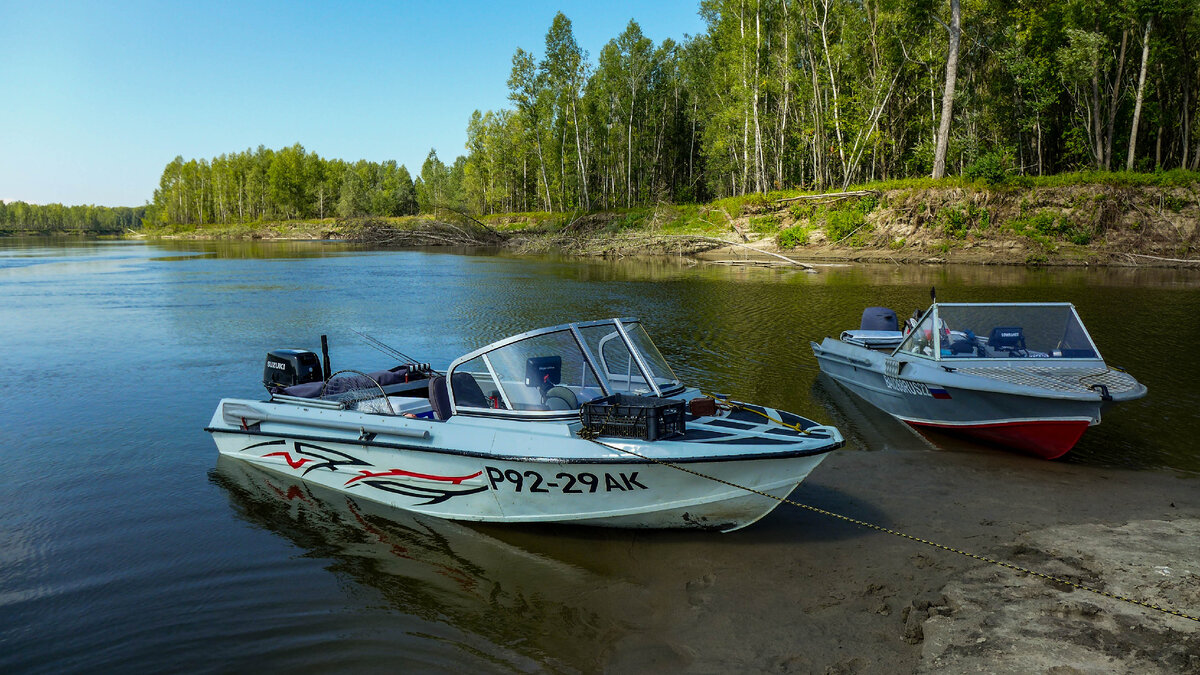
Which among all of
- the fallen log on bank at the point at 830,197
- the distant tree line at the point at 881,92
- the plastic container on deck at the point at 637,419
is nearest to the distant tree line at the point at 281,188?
the distant tree line at the point at 881,92

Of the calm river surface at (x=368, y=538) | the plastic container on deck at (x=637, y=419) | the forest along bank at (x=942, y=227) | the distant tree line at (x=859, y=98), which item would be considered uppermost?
the distant tree line at (x=859, y=98)

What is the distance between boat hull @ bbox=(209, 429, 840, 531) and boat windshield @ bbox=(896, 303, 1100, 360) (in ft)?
16.9

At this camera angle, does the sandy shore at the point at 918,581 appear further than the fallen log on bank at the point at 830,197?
No

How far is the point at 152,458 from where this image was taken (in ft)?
31.5

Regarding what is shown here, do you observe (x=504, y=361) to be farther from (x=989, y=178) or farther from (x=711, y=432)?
(x=989, y=178)

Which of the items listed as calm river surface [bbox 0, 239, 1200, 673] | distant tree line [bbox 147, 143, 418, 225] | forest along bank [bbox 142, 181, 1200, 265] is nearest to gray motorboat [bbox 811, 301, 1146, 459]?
calm river surface [bbox 0, 239, 1200, 673]

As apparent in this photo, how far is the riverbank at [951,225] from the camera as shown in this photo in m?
33.6

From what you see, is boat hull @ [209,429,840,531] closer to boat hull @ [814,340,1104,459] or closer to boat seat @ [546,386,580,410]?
boat seat @ [546,386,580,410]

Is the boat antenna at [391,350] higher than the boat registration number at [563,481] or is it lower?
higher

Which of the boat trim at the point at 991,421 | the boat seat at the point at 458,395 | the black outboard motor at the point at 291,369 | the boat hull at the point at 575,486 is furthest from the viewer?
the black outboard motor at the point at 291,369

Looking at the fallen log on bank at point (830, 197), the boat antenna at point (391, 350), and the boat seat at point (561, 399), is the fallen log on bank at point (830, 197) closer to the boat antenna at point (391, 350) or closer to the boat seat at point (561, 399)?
the boat antenna at point (391, 350)

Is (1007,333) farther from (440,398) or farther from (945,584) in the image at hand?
(440,398)

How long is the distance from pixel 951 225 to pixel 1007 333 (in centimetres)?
3022

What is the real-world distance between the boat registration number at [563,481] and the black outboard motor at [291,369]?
4393 mm
